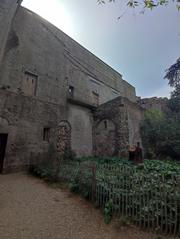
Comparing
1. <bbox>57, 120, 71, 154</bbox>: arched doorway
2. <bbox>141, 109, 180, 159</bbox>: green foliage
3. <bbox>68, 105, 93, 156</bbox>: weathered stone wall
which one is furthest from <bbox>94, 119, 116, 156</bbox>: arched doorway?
<bbox>141, 109, 180, 159</bbox>: green foliage

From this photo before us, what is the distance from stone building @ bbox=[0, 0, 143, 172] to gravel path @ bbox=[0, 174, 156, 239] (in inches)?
133

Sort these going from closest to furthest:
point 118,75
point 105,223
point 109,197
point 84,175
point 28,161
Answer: point 105,223 < point 109,197 < point 84,175 < point 28,161 < point 118,75

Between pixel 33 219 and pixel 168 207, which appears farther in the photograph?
pixel 33 219

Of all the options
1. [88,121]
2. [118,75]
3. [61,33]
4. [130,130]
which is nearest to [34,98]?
[88,121]

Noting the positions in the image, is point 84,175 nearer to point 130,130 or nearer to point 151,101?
point 130,130

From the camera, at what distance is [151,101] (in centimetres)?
2325

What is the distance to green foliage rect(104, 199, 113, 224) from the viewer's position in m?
4.17

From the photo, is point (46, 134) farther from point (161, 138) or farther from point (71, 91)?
point (161, 138)

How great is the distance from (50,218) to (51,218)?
0.03 metres

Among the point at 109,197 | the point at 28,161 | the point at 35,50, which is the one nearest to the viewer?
the point at 109,197

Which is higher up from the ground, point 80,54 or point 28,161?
point 80,54

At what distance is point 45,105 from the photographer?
1069cm

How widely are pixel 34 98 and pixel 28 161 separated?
3920 millimetres

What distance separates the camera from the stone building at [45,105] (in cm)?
902
